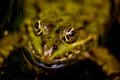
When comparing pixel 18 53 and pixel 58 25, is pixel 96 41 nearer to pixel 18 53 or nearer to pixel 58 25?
pixel 58 25

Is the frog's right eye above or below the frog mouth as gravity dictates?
above

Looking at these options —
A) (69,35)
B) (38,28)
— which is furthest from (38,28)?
(69,35)

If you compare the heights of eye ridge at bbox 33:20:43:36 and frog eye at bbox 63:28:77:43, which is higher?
eye ridge at bbox 33:20:43:36

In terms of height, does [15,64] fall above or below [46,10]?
below

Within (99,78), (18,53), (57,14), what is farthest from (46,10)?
(99,78)

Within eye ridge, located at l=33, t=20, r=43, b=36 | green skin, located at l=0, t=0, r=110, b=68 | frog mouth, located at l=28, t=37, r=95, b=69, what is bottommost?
frog mouth, located at l=28, t=37, r=95, b=69

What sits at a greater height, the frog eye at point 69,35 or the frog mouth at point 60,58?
the frog eye at point 69,35

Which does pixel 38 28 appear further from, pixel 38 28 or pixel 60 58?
pixel 60 58

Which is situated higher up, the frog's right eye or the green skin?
the frog's right eye
